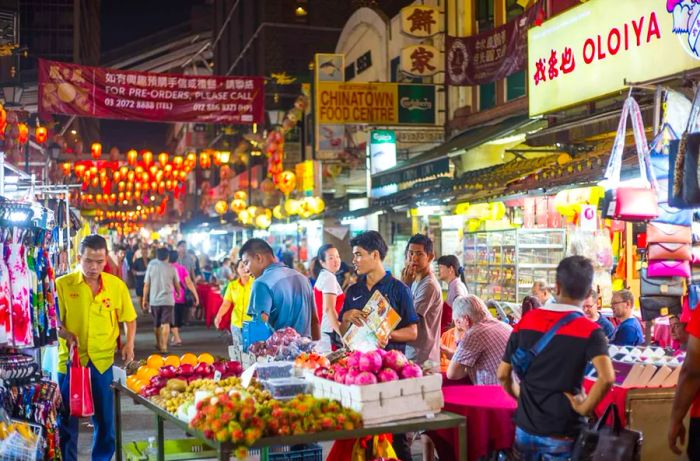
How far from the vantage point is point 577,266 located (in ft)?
16.3

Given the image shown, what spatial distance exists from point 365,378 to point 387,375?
170mm

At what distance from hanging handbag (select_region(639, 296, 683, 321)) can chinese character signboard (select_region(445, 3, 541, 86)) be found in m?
5.81

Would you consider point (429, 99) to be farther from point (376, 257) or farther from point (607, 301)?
point (376, 257)

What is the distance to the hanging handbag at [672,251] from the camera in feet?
24.4

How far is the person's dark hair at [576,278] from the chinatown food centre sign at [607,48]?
2.80 m

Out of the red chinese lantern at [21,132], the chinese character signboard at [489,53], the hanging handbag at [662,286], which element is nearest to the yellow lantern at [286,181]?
the red chinese lantern at [21,132]

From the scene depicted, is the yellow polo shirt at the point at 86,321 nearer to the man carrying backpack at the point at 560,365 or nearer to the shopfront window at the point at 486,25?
the man carrying backpack at the point at 560,365

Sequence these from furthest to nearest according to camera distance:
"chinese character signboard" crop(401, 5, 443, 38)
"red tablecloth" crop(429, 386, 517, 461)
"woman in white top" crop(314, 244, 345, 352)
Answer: "chinese character signboard" crop(401, 5, 443, 38)
"woman in white top" crop(314, 244, 345, 352)
"red tablecloth" crop(429, 386, 517, 461)

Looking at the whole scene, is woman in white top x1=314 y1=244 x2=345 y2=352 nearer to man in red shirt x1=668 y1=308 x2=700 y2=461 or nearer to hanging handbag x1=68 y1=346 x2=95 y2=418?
hanging handbag x1=68 y1=346 x2=95 y2=418

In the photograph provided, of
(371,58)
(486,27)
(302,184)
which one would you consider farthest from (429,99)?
(302,184)

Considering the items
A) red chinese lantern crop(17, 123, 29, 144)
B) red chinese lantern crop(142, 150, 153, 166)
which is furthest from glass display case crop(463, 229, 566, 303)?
red chinese lantern crop(142, 150, 153, 166)

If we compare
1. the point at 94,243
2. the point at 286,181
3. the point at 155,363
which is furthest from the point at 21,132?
the point at 155,363

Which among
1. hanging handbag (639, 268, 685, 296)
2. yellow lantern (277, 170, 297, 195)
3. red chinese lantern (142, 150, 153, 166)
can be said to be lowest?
hanging handbag (639, 268, 685, 296)

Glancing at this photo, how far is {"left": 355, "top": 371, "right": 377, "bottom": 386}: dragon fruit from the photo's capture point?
17.2 feet
